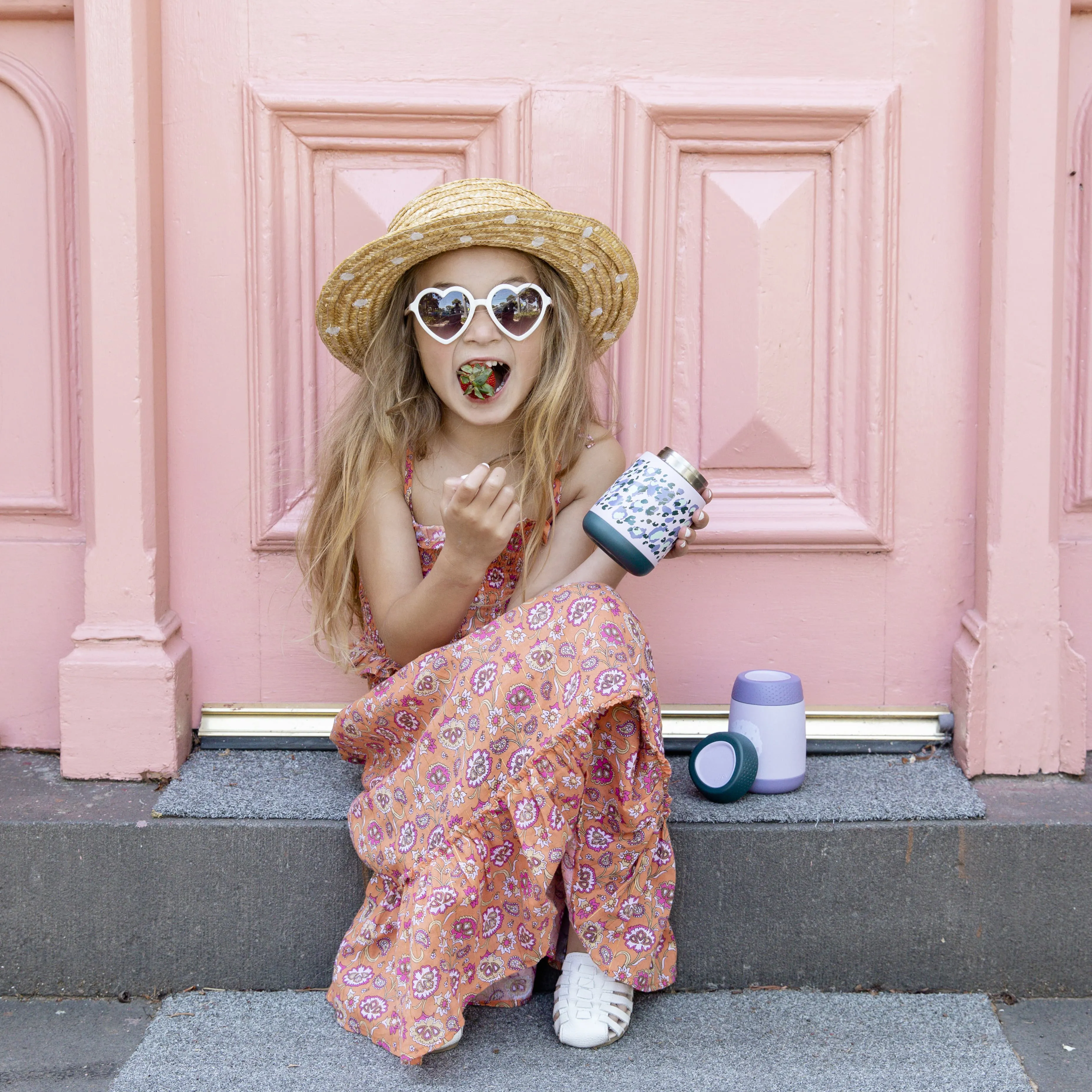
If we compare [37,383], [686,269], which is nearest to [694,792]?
[686,269]

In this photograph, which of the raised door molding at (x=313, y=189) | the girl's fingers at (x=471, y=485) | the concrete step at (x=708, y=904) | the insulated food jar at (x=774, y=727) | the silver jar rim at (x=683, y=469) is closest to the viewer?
the girl's fingers at (x=471, y=485)

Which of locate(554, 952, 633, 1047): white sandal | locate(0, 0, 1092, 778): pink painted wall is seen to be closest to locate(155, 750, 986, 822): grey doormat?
locate(0, 0, 1092, 778): pink painted wall

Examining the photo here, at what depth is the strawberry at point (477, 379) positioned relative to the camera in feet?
6.61

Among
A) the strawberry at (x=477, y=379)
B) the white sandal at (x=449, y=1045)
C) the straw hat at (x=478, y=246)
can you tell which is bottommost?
the white sandal at (x=449, y=1045)

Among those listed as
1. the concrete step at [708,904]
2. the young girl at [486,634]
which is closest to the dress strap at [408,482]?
the young girl at [486,634]

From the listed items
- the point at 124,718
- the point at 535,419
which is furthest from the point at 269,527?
the point at 535,419

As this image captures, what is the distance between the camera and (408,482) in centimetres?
219

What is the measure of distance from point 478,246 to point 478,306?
0.13m

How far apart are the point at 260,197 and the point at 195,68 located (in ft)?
0.93

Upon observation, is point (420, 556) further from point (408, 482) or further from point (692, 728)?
point (692, 728)

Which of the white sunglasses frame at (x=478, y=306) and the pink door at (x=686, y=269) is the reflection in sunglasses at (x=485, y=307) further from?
the pink door at (x=686, y=269)

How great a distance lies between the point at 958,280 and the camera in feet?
7.76

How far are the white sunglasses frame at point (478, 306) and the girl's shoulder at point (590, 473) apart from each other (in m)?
0.28

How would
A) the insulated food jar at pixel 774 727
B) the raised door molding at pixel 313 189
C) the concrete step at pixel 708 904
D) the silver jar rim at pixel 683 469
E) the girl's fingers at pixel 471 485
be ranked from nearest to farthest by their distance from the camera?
the girl's fingers at pixel 471 485 → the silver jar rim at pixel 683 469 → the concrete step at pixel 708 904 → the insulated food jar at pixel 774 727 → the raised door molding at pixel 313 189
